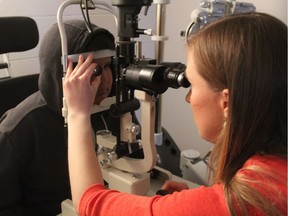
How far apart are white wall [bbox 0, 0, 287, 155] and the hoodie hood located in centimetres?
56

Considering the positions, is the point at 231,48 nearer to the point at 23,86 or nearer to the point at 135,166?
the point at 135,166

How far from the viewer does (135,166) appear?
38.1 inches

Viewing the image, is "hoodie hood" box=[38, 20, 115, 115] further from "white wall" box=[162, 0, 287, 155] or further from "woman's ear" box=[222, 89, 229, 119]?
"white wall" box=[162, 0, 287, 155]

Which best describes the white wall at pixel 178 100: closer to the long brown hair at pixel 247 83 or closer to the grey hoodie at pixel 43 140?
the grey hoodie at pixel 43 140

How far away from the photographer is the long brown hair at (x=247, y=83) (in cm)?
62

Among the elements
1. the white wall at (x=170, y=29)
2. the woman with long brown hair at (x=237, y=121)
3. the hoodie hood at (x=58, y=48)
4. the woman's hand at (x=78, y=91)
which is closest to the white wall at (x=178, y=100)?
the white wall at (x=170, y=29)

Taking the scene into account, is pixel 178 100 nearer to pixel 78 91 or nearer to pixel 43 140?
pixel 43 140

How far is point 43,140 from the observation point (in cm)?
121

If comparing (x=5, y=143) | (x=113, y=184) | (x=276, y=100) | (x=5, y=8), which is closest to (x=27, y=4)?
(x=5, y=8)

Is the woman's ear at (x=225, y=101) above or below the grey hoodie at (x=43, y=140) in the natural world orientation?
above

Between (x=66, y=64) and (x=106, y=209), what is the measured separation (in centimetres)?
41

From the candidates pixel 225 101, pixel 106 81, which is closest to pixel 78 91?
pixel 106 81

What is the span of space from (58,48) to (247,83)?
702 millimetres

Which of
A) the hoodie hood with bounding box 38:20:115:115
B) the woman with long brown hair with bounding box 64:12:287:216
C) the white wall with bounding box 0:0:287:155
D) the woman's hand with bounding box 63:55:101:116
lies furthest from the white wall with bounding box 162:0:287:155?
the woman with long brown hair with bounding box 64:12:287:216
